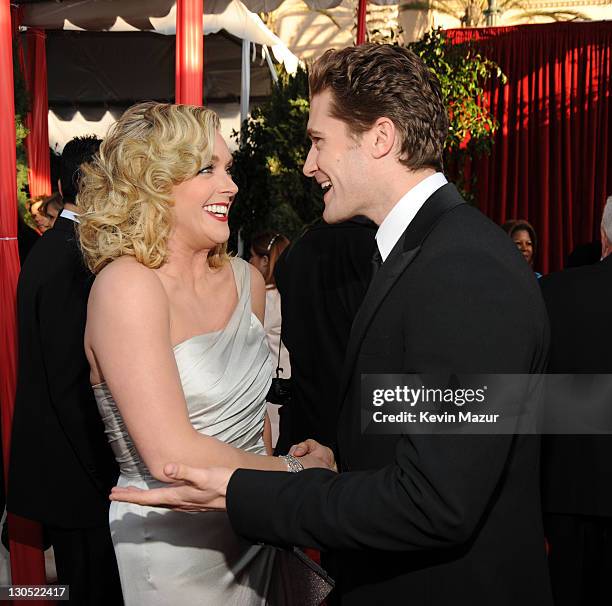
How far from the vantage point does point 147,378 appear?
1554 millimetres

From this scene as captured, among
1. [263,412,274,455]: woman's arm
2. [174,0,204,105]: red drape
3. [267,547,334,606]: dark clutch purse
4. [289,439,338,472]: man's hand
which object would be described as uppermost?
[174,0,204,105]: red drape

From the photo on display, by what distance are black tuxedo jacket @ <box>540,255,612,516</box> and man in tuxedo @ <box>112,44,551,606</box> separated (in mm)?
1201

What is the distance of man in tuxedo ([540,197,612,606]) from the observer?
246 centimetres

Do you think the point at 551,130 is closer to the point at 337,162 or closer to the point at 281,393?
the point at 281,393

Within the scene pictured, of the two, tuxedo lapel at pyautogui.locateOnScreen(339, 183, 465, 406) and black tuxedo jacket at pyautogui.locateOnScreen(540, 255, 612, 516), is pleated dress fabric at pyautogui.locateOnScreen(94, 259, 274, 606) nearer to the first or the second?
tuxedo lapel at pyautogui.locateOnScreen(339, 183, 465, 406)

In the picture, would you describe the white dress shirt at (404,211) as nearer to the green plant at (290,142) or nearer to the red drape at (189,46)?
the red drape at (189,46)

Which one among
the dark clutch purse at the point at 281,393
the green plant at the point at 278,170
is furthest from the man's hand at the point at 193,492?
the green plant at the point at 278,170

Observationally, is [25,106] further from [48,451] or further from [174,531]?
[174,531]

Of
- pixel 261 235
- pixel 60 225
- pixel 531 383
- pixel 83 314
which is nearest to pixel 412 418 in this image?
pixel 531 383

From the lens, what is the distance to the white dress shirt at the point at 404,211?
1365mm

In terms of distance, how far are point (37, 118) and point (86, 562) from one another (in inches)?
244

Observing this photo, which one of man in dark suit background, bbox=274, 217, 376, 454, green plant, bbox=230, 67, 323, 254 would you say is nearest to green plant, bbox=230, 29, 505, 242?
green plant, bbox=230, 67, 323, 254

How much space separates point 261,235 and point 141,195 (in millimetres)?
2898

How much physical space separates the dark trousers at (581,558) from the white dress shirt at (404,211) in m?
1.65
